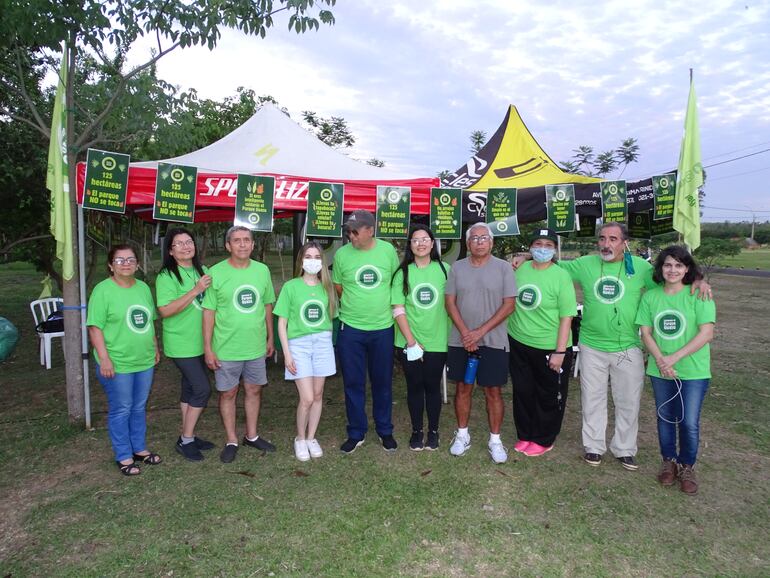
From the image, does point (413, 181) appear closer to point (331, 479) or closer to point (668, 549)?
point (331, 479)

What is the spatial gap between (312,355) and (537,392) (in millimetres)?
1740

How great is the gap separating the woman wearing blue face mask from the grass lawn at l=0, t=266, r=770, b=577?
45cm

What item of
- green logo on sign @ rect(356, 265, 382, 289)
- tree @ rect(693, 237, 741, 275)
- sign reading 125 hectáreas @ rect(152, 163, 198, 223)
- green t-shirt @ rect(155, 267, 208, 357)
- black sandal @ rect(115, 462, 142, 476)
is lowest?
black sandal @ rect(115, 462, 142, 476)

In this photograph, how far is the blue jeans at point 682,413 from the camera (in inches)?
131

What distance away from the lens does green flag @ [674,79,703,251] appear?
4438 mm

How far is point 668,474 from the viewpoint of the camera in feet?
11.7

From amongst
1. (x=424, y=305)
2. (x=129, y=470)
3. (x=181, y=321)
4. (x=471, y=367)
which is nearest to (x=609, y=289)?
(x=471, y=367)

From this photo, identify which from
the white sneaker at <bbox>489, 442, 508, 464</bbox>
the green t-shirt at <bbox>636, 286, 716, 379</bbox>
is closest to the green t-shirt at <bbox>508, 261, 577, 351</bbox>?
the green t-shirt at <bbox>636, 286, 716, 379</bbox>

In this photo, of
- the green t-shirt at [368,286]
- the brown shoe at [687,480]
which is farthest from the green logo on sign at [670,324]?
the green t-shirt at [368,286]

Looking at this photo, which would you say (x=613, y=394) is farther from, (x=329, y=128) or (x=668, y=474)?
(x=329, y=128)

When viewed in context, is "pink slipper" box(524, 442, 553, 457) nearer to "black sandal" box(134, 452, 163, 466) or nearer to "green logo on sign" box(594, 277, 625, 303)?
"green logo on sign" box(594, 277, 625, 303)

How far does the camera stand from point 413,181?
17.4 feet

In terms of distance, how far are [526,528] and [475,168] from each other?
4847 millimetres

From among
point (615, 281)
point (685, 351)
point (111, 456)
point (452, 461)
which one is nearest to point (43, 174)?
point (111, 456)
